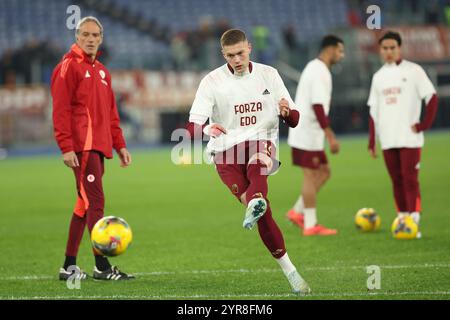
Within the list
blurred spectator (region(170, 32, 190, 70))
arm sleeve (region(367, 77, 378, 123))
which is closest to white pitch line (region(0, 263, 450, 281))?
arm sleeve (region(367, 77, 378, 123))

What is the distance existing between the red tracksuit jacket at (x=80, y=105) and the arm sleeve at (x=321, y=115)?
3642 millimetres

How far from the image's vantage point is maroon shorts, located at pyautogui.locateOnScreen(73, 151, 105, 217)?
8.74 meters

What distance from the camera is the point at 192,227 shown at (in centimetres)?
1296

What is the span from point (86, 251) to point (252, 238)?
6.84ft

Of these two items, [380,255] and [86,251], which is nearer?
[380,255]

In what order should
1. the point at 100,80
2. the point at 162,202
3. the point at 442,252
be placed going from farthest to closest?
the point at 162,202 < the point at 442,252 < the point at 100,80

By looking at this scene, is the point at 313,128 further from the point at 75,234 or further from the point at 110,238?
the point at 110,238

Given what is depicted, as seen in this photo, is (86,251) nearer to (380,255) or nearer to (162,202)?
(380,255)

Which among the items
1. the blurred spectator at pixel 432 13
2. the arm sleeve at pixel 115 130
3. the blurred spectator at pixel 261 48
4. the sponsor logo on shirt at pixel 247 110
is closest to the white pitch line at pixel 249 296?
the sponsor logo on shirt at pixel 247 110

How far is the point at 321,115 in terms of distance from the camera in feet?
39.0

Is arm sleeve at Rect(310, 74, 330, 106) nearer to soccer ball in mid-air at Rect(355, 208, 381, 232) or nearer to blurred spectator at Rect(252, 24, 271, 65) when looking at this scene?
→ soccer ball in mid-air at Rect(355, 208, 381, 232)

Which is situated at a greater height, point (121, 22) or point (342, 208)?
point (121, 22)

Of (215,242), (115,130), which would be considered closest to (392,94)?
(215,242)
